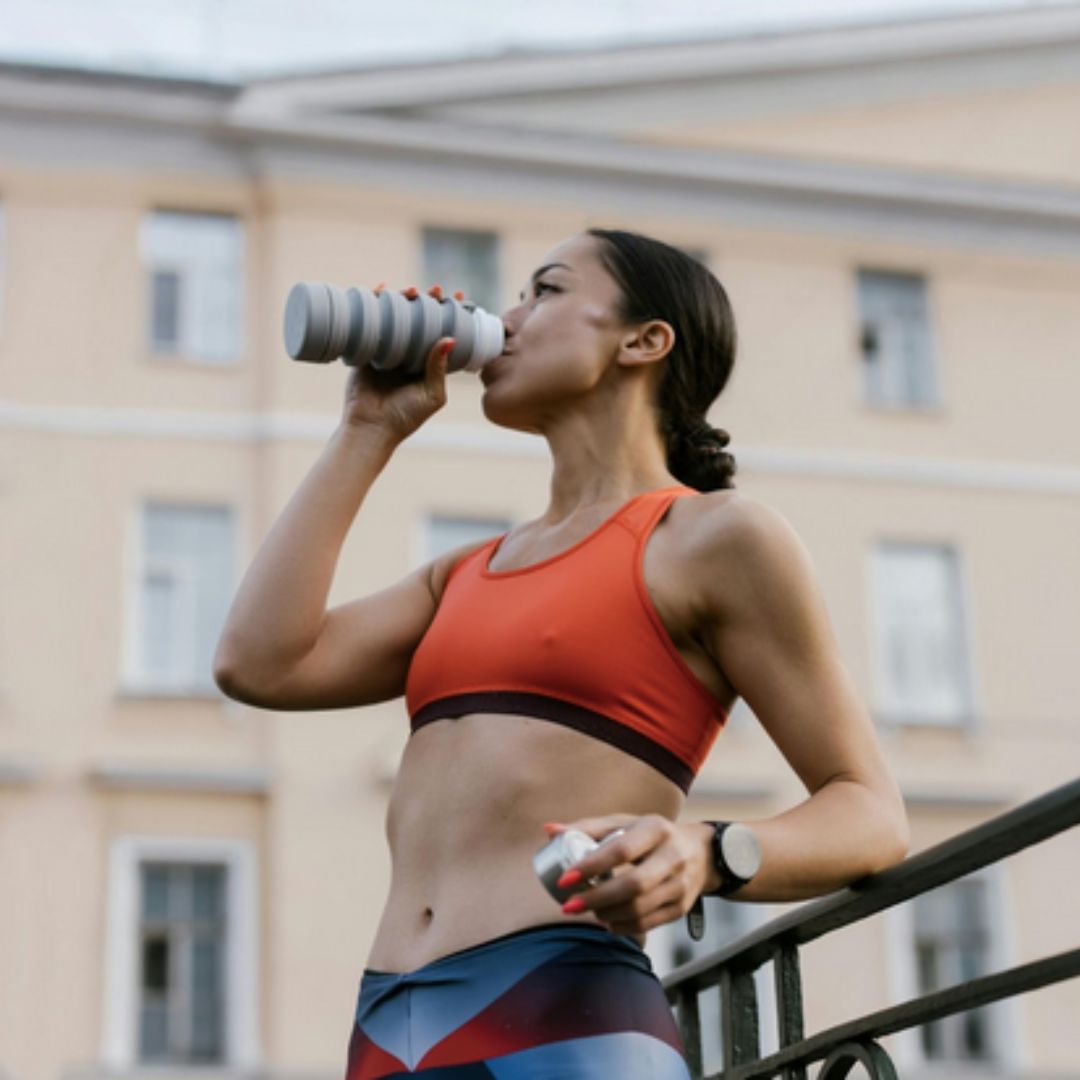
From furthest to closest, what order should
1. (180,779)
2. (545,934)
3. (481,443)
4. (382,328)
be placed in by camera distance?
(481,443), (180,779), (382,328), (545,934)

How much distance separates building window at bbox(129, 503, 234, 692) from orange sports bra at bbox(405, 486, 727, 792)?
14861mm

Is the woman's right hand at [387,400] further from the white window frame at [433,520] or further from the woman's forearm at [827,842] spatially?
the white window frame at [433,520]

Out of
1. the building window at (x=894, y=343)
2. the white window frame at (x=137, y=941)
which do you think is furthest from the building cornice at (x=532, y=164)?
the white window frame at (x=137, y=941)

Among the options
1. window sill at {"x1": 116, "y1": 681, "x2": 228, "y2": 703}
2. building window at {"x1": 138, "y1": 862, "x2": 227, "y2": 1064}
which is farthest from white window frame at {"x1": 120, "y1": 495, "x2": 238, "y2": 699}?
building window at {"x1": 138, "y1": 862, "x2": 227, "y2": 1064}

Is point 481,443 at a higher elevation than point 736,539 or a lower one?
higher

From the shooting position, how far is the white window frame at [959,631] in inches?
723

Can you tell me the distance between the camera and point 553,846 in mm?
1799

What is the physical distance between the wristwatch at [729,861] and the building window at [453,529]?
615 inches

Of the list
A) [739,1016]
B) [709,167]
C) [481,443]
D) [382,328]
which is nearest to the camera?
[382,328]

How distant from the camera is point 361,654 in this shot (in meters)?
2.59

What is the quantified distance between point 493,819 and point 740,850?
1.02ft

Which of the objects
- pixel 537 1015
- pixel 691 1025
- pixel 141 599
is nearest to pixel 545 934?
pixel 537 1015

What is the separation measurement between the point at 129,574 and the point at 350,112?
458 cm

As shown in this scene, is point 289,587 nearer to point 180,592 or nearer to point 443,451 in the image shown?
point 180,592
